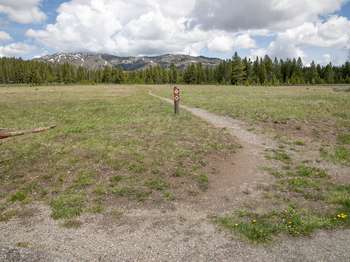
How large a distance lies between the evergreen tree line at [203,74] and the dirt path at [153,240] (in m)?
89.1

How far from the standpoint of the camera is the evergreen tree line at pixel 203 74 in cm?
9716

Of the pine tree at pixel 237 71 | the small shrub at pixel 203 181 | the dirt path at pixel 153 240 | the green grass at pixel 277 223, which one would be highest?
the pine tree at pixel 237 71

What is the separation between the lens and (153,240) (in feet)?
16.9

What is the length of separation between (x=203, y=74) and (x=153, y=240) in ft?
358

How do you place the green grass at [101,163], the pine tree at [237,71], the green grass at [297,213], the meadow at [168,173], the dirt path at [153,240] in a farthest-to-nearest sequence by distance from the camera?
1. the pine tree at [237,71]
2. the green grass at [101,163]
3. the meadow at [168,173]
4. the green grass at [297,213]
5. the dirt path at [153,240]

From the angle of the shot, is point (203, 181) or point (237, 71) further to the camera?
point (237, 71)

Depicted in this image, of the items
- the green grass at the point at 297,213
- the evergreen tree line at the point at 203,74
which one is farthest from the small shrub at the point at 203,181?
the evergreen tree line at the point at 203,74

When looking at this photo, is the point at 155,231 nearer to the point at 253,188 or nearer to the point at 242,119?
the point at 253,188

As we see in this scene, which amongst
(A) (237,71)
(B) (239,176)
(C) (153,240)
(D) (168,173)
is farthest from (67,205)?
(A) (237,71)

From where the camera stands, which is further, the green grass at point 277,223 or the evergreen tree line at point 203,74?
the evergreen tree line at point 203,74

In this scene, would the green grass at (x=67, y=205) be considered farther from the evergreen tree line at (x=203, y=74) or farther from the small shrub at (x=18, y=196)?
the evergreen tree line at (x=203, y=74)

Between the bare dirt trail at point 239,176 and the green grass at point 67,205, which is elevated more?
the bare dirt trail at point 239,176

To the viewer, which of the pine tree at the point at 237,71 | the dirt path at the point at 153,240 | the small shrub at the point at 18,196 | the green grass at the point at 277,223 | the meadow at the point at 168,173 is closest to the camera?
the dirt path at the point at 153,240

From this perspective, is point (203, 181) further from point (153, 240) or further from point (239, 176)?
point (153, 240)
